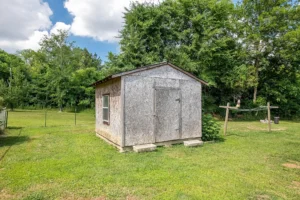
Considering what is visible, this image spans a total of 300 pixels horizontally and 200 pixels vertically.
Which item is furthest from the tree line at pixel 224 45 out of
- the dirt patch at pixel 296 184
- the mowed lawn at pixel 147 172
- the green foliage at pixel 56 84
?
the dirt patch at pixel 296 184

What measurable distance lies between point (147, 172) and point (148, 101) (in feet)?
8.90

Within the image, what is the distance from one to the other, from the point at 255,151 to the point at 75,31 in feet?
97.6

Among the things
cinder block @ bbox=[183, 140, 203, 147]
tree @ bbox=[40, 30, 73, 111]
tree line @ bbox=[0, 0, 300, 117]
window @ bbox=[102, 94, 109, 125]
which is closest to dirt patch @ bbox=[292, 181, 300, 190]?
cinder block @ bbox=[183, 140, 203, 147]

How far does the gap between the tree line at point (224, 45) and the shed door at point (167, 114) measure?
9.36 metres

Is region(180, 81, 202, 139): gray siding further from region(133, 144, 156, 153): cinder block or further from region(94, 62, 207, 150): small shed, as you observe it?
region(133, 144, 156, 153): cinder block

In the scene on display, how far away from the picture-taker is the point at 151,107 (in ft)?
22.3

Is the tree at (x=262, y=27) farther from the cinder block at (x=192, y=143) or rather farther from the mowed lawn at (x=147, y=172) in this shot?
the mowed lawn at (x=147, y=172)

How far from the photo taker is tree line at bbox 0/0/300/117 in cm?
1698

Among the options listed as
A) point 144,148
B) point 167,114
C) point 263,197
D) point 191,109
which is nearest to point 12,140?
point 144,148

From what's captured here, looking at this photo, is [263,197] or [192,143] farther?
[192,143]

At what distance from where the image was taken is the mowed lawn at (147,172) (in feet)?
11.7

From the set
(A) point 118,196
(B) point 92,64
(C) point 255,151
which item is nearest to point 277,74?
(C) point 255,151

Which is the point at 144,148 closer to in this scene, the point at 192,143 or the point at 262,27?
the point at 192,143

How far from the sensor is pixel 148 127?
6676 millimetres
